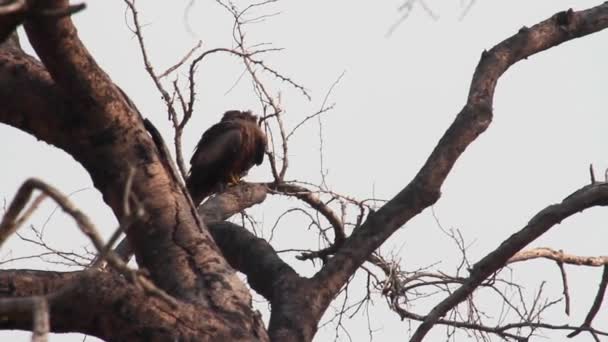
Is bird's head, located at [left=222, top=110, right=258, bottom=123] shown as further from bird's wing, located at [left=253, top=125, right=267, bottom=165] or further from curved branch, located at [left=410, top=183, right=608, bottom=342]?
curved branch, located at [left=410, top=183, right=608, bottom=342]

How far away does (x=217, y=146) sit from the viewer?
759cm

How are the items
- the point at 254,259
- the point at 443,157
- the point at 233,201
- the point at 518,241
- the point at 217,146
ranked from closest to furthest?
the point at 518,241, the point at 443,157, the point at 254,259, the point at 233,201, the point at 217,146

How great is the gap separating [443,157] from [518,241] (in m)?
0.39

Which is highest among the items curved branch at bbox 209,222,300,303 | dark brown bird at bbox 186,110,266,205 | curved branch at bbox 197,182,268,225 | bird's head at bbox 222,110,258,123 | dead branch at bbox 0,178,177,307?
bird's head at bbox 222,110,258,123

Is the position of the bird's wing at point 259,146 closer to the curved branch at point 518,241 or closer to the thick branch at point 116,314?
the curved branch at point 518,241

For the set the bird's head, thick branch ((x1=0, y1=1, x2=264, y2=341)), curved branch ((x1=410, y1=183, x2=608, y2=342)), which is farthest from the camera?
the bird's head

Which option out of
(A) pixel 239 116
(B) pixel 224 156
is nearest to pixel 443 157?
(B) pixel 224 156

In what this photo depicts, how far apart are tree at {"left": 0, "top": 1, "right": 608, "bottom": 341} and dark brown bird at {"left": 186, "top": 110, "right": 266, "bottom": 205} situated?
135 inches

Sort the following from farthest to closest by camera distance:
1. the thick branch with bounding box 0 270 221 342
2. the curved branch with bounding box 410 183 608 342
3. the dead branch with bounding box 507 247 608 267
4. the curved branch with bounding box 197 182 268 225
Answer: the curved branch with bounding box 197 182 268 225
the dead branch with bounding box 507 247 608 267
the curved branch with bounding box 410 183 608 342
the thick branch with bounding box 0 270 221 342

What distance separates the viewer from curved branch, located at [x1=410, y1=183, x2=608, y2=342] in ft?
11.1

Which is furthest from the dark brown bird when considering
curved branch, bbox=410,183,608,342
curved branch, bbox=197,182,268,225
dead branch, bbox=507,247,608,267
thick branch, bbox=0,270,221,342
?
thick branch, bbox=0,270,221,342

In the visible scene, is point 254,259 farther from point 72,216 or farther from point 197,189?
point 197,189

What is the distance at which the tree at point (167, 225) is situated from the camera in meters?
2.65

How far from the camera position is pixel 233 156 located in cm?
750
